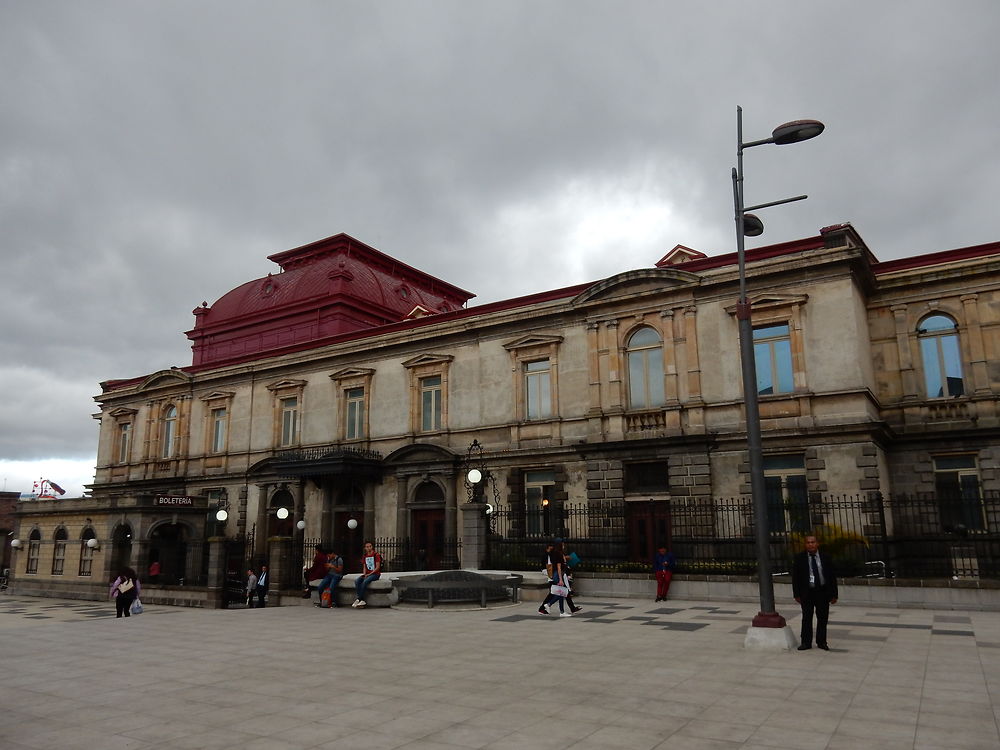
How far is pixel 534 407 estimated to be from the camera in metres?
29.3

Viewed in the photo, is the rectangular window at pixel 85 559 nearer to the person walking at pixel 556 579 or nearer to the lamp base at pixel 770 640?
the person walking at pixel 556 579

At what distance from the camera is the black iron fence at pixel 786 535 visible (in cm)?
2103

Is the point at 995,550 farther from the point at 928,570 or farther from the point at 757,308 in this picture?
the point at 757,308

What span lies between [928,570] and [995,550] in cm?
194

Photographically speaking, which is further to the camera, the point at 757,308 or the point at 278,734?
the point at 757,308

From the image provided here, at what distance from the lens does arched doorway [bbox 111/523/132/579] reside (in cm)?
3044

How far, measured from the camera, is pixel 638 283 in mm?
27062

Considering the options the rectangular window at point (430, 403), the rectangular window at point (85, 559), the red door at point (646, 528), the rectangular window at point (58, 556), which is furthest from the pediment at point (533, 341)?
the rectangular window at point (58, 556)

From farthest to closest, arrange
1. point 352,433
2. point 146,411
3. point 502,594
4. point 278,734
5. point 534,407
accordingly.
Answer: point 146,411, point 352,433, point 534,407, point 502,594, point 278,734

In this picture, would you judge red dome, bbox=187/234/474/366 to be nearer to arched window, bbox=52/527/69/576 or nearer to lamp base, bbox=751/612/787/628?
arched window, bbox=52/527/69/576

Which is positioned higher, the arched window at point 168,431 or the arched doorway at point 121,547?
the arched window at point 168,431

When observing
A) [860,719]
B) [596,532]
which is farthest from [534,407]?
[860,719]

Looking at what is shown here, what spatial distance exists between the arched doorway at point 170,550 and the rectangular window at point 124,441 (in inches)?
492

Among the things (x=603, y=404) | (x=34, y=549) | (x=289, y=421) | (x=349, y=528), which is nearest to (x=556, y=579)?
(x=603, y=404)
